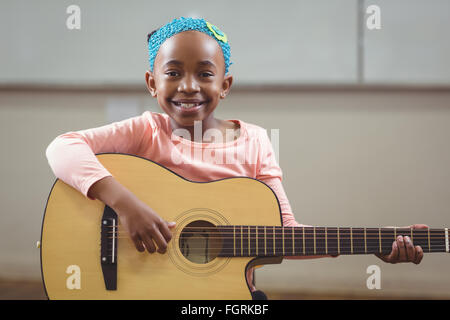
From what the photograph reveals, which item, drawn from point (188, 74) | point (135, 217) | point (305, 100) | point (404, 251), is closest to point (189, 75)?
point (188, 74)

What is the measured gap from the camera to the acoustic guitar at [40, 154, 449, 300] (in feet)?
Result: 2.42

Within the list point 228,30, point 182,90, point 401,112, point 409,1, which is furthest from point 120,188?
point 409,1

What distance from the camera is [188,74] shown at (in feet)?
2.69

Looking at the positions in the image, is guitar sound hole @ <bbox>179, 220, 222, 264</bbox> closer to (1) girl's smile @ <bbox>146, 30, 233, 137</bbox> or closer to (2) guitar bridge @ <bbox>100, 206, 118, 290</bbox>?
(2) guitar bridge @ <bbox>100, 206, 118, 290</bbox>

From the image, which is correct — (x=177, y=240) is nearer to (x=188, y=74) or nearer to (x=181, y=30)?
(x=188, y=74)

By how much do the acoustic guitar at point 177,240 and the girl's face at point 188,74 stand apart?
0.16 metres

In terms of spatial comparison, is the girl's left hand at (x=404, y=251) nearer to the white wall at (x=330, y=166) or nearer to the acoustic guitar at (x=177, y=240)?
the acoustic guitar at (x=177, y=240)

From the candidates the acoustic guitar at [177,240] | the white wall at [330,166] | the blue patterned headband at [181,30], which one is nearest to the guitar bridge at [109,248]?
the acoustic guitar at [177,240]

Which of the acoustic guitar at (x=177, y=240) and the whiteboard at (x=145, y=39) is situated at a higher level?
the whiteboard at (x=145, y=39)

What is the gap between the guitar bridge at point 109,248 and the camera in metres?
0.73

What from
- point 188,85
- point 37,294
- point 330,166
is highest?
point 188,85

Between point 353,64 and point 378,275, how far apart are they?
1027 millimetres

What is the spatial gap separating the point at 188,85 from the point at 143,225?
13.2 inches

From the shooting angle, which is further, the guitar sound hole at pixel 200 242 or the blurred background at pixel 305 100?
the blurred background at pixel 305 100
